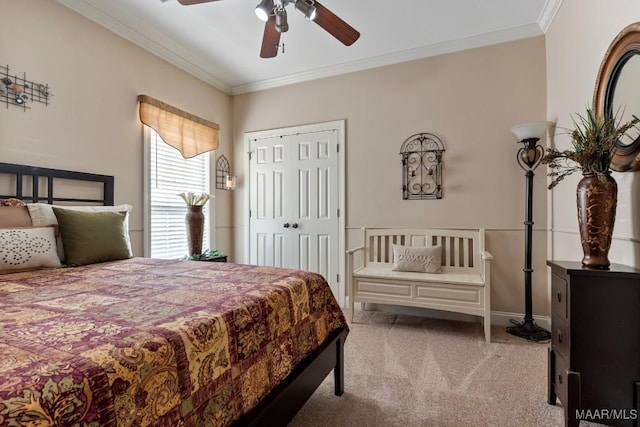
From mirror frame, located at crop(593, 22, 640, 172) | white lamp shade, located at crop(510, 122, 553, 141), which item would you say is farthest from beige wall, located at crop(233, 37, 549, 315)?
mirror frame, located at crop(593, 22, 640, 172)

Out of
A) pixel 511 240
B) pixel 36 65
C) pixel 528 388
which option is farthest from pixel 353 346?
pixel 36 65

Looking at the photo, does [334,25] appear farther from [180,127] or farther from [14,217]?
[14,217]

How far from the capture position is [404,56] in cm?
341

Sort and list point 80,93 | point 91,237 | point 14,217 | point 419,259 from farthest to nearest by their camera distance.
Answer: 1. point 419,259
2. point 80,93
3. point 91,237
4. point 14,217

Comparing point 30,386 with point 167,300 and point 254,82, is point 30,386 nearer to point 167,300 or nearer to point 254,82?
point 167,300

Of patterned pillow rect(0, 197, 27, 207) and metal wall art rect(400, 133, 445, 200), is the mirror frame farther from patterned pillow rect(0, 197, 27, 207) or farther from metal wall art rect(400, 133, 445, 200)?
patterned pillow rect(0, 197, 27, 207)

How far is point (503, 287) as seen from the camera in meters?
3.11

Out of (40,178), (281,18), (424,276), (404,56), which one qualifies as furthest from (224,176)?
(424,276)

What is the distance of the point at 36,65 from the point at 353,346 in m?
3.21

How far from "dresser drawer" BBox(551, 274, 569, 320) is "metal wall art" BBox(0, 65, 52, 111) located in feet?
11.6

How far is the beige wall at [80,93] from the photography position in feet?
7.27

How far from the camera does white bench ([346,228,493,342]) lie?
2.71 meters

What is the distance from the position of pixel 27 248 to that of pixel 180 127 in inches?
77.7

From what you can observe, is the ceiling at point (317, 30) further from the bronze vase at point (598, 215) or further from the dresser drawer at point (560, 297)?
the dresser drawer at point (560, 297)
